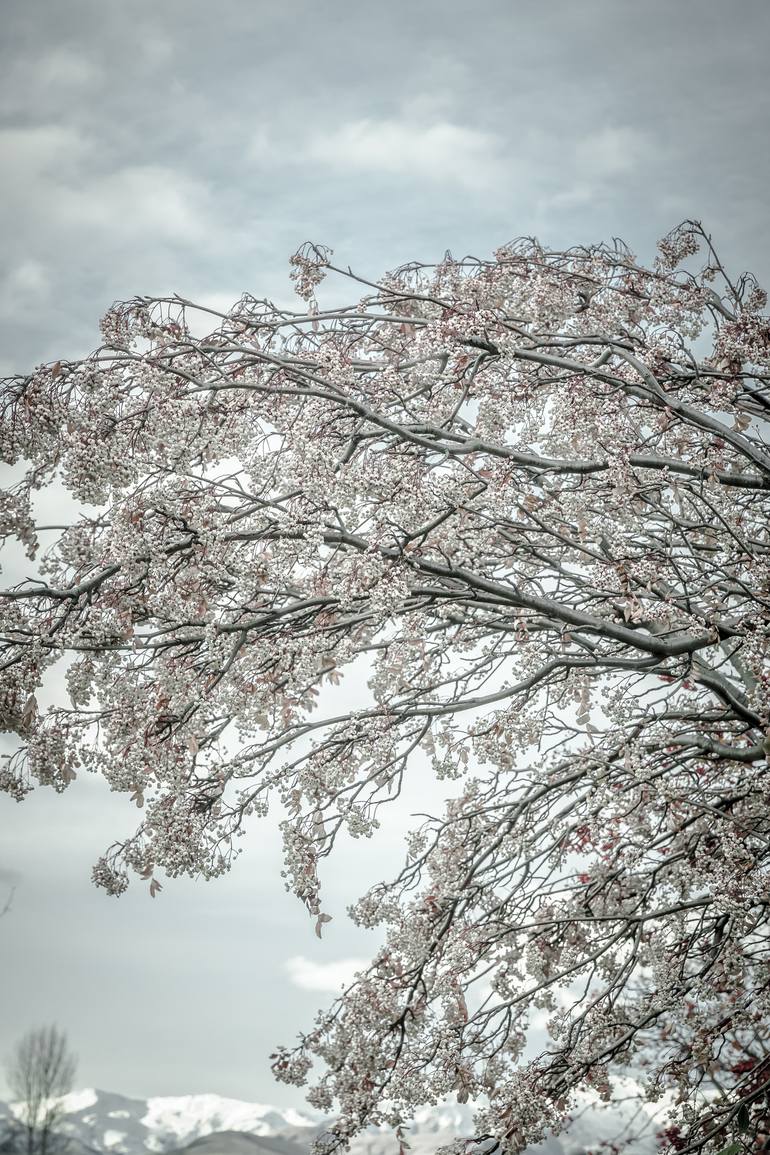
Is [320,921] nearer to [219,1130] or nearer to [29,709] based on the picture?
[29,709]

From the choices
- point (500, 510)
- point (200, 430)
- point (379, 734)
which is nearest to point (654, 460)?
point (500, 510)

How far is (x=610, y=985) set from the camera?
19.1ft

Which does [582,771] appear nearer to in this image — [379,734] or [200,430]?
[379,734]

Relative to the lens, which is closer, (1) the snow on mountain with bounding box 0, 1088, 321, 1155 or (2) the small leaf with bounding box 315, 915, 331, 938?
(2) the small leaf with bounding box 315, 915, 331, 938

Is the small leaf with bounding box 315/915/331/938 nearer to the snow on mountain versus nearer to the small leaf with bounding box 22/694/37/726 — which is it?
the small leaf with bounding box 22/694/37/726

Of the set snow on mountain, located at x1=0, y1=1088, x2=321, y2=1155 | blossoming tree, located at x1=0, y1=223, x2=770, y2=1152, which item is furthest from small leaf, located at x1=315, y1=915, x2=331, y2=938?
snow on mountain, located at x1=0, y1=1088, x2=321, y2=1155

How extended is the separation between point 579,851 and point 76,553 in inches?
141

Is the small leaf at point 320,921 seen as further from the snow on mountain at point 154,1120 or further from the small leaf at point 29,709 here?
the snow on mountain at point 154,1120

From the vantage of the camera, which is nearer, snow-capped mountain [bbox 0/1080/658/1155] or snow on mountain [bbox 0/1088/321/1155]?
snow-capped mountain [bbox 0/1080/658/1155]

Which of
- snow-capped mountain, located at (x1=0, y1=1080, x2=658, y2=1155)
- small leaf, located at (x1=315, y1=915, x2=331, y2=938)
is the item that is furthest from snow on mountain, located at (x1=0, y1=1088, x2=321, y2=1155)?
small leaf, located at (x1=315, y1=915, x2=331, y2=938)

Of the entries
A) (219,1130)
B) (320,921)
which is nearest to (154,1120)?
(219,1130)

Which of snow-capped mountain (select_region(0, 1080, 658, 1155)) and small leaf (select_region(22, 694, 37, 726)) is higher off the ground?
small leaf (select_region(22, 694, 37, 726))

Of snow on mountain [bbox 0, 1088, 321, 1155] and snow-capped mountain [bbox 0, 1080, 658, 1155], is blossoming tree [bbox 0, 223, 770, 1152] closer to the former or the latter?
snow-capped mountain [bbox 0, 1080, 658, 1155]

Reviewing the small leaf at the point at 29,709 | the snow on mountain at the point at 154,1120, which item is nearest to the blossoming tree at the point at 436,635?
the small leaf at the point at 29,709
